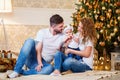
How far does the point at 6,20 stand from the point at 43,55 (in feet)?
8.02

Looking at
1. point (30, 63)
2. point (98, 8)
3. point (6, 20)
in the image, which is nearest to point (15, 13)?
point (6, 20)

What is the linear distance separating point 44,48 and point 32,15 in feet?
8.09

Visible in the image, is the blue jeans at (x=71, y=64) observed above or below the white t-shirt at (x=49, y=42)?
below

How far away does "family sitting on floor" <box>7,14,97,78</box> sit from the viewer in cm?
383

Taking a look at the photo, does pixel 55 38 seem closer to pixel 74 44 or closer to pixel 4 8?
pixel 74 44

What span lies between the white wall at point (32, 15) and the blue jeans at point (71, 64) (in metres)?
2.44

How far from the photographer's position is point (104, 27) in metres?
5.19

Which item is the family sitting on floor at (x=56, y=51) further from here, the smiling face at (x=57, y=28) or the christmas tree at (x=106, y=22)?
the christmas tree at (x=106, y=22)

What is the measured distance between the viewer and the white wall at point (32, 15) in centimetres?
625

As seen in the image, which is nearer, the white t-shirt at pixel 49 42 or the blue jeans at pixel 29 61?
the blue jeans at pixel 29 61

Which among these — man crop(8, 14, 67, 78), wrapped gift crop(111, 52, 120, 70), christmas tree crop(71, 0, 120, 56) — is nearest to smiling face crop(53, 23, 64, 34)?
man crop(8, 14, 67, 78)

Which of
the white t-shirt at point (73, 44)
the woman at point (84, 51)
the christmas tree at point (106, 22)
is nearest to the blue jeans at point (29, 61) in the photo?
the woman at point (84, 51)

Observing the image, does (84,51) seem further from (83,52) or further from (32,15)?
(32,15)

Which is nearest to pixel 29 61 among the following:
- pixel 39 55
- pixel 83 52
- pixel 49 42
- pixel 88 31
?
pixel 39 55
